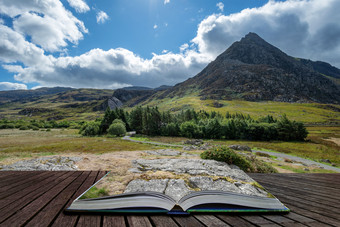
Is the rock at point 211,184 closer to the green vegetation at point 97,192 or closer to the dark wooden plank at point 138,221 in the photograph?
the green vegetation at point 97,192

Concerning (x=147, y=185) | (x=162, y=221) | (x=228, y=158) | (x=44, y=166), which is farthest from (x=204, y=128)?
(x=162, y=221)

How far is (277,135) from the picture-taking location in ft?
235

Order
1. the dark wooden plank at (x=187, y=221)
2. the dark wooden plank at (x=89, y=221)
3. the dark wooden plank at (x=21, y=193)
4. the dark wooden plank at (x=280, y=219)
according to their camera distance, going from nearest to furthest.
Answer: the dark wooden plank at (x=89, y=221)
the dark wooden plank at (x=187, y=221)
the dark wooden plank at (x=280, y=219)
the dark wooden plank at (x=21, y=193)

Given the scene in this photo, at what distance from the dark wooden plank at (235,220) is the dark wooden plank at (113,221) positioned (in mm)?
→ 1762

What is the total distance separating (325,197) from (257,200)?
289 cm

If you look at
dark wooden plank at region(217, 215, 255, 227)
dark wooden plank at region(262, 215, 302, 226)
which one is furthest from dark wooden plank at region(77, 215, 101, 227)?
dark wooden plank at region(262, 215, 302, 226)

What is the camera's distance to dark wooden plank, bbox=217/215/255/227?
7.95 feet

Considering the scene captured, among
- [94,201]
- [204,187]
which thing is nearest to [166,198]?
[94,201]

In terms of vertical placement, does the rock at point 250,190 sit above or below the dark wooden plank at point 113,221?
below

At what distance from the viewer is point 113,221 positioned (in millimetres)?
2367

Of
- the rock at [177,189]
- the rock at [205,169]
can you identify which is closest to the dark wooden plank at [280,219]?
the rock at [177,189]

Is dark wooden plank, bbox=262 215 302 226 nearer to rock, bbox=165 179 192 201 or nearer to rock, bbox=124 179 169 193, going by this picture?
rock, bbox=165 179 192 201

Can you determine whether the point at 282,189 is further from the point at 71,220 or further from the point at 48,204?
the point at 48,204

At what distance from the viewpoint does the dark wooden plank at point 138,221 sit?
230cm
